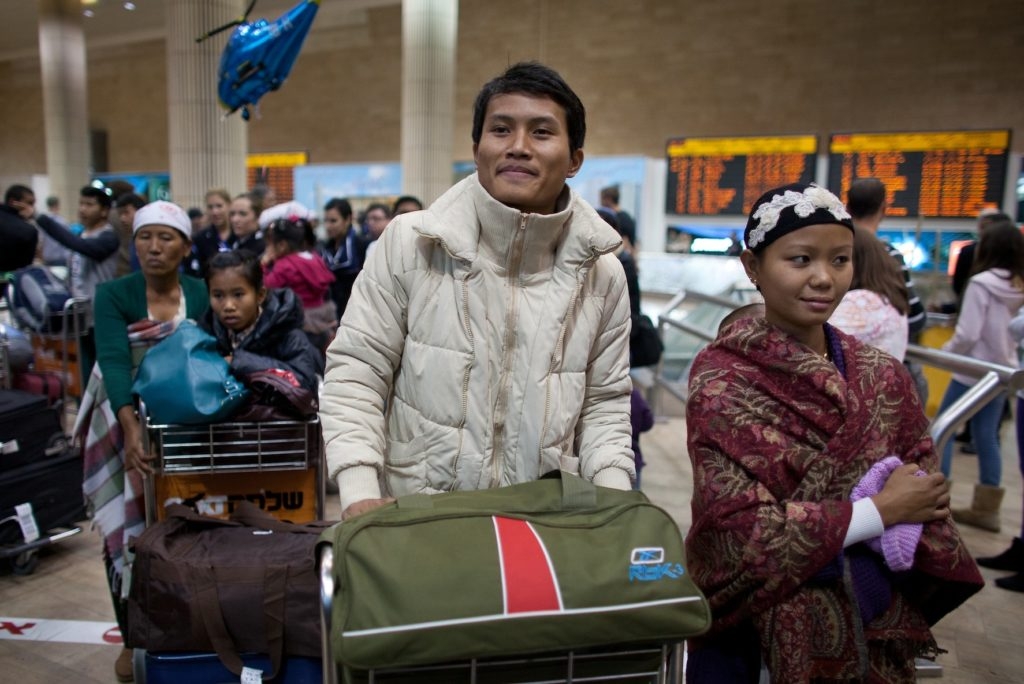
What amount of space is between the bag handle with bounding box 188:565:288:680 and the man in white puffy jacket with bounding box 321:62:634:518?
0.66 metres

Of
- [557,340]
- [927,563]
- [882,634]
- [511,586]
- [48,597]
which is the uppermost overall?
[557,340]

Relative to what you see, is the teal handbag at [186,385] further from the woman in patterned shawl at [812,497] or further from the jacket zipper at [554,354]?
the woman in patterned shawl at [812,497]

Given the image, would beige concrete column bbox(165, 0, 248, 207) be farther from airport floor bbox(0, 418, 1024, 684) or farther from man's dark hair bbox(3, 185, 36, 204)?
airport floor bbox(0, 418, 1024, 684)

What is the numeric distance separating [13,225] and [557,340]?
2.92 metres

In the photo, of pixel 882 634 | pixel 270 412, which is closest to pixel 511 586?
pixel 882 634

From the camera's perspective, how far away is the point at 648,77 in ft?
39.7

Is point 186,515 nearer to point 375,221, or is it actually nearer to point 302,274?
point 302,274

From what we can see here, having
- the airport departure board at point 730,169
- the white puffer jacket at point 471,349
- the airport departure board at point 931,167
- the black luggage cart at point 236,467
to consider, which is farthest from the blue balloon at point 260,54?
the airport departure board at point 931,167

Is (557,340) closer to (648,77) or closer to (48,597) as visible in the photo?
(48,597)

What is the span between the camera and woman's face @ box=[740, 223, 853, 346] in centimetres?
162

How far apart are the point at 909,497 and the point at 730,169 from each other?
10.3 meters

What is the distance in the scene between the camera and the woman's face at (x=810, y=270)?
1.62m

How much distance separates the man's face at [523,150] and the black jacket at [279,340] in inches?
52.3

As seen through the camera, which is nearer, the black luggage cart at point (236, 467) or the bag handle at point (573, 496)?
the bag handle at point (573, 496)
